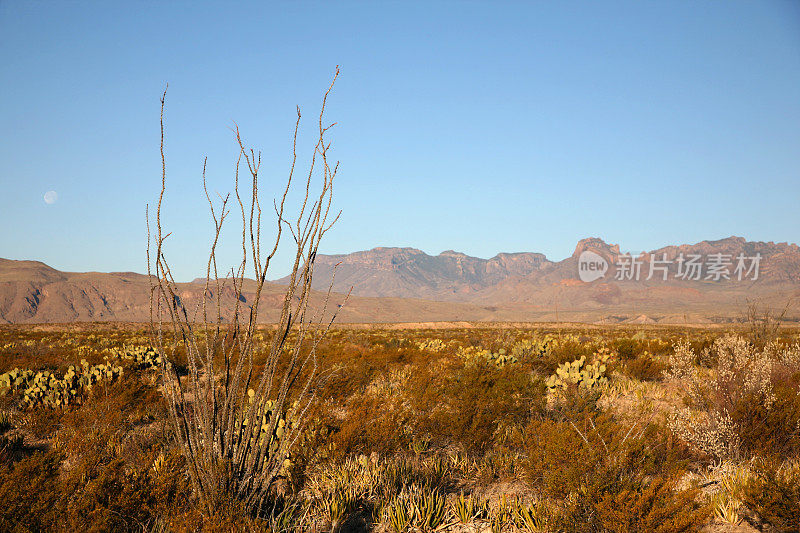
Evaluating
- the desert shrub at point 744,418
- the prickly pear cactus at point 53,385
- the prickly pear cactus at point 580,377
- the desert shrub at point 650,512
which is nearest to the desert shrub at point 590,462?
the desert shrub at point 650,512

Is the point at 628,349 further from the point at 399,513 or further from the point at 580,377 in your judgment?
the point at 399,513

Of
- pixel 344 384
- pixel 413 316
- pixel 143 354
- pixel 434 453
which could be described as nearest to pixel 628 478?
pixel 434 453

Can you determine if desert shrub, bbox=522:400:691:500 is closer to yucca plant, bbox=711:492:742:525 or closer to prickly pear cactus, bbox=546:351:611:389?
yucca plant, bbox=711:492:742:525

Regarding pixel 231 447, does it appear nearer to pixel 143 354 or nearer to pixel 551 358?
pixel 551 358

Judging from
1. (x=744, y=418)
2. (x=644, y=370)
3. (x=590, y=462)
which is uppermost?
(x=590, y=462)

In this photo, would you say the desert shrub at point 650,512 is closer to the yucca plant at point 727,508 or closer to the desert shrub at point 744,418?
the yucca plant at point 727,508

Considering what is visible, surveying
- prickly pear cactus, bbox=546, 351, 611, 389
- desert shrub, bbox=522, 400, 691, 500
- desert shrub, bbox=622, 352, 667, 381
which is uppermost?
desert shrub, bbox=522, 400, 691, 500

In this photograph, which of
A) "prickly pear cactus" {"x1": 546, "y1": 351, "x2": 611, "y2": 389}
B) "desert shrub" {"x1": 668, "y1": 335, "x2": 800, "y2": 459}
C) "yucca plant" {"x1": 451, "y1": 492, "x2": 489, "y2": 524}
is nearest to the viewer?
"yucca plant" {"x1": 451, "y1": 492, "x2": 489, "y2": 524}

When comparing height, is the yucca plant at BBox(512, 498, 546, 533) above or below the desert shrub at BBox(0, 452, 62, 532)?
below

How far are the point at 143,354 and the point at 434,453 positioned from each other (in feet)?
35.6

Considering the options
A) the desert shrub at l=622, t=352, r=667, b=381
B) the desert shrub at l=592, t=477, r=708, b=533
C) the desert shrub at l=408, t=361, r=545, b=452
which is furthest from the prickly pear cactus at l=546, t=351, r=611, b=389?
the desert shrub at l=592, t=477, r=708, b=533

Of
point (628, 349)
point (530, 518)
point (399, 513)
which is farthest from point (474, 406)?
point (628, 349)

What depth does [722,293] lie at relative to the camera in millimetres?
198250

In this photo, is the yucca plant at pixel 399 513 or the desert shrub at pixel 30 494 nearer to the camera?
the desert shrub at pixel 30 494
